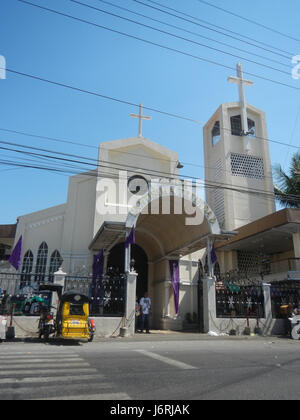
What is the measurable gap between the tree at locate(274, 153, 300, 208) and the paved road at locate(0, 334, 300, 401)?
17301mm

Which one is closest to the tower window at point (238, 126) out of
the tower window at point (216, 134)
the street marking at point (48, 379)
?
the tower window at point (216, 134)

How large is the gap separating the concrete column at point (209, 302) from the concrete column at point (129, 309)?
11.2ft

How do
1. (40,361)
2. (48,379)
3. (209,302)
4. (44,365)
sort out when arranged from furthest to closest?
1. (209,302)
2. (40,361)
3. (44,365)
4. (48,379)

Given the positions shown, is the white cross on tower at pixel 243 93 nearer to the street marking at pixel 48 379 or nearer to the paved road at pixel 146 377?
the paved road at pixel 146 377

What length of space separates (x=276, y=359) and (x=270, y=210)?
18.3m

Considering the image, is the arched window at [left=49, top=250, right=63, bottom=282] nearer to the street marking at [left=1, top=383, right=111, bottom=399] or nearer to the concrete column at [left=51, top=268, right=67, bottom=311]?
the concrete column at [left=51, top=268, right=67, bottom=311]

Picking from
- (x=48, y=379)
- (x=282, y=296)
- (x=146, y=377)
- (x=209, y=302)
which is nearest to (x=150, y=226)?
(x=209, y=302)

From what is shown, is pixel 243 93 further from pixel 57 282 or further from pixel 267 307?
pixel 57 282

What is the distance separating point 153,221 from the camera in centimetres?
1748

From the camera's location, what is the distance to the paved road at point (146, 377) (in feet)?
14.0

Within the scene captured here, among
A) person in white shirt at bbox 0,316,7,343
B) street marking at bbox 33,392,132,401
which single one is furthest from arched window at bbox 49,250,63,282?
street marking at bbox 33,392,132,401

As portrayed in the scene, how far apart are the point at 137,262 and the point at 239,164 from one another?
462 inches

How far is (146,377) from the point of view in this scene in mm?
5242
